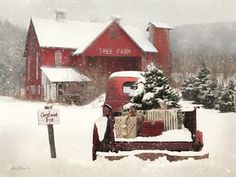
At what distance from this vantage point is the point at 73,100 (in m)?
5.09

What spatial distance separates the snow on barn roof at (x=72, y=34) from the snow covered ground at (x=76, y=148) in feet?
2.78

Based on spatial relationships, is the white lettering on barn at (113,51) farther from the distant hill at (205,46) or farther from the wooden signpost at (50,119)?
the wooden signpost at (50,119)

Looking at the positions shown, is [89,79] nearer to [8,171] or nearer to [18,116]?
[18,116]

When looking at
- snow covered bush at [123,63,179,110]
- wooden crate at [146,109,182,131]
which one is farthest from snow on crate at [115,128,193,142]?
snow covered bush at [123,63,179,110]

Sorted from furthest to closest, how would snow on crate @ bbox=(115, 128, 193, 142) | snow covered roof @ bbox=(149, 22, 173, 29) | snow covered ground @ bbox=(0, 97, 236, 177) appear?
1. snow covered roof @ bbox=(149, 22, 173, 29)
2. snow on crate @ bbox=(115, 128, 193, 142)
3. snow covered ground @ bbox=(0, 97, 236, 177)

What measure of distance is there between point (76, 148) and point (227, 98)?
1894 mm

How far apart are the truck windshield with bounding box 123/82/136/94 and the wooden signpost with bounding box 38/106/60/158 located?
35.6 inches

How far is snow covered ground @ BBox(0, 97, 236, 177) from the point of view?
4.66 meters

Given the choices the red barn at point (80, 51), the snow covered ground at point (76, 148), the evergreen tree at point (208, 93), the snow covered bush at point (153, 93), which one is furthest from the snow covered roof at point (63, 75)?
the evergreen tree at point (208, 93)

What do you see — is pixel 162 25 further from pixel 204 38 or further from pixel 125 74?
pixel 125 74

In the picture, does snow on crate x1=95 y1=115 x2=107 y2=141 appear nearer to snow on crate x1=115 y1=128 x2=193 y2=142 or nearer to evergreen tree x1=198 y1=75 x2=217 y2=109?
snow on crate x1=115 y1=128 x2=193 y2=142

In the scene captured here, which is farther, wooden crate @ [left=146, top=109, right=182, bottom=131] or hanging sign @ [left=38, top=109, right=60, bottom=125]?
wooden crate @ [left=146, top=109, right=182, bottom=131]

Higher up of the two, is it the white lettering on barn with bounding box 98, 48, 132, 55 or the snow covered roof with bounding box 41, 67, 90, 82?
the white lettering on barn with bounding box 98, 48, 132, 55

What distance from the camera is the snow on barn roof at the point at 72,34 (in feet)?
18.0
